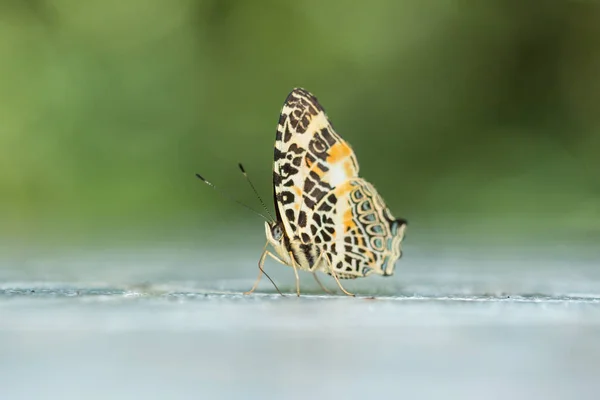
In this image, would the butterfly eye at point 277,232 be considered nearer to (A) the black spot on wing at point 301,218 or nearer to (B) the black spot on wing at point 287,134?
(A) the black spot on wing at point 301,218

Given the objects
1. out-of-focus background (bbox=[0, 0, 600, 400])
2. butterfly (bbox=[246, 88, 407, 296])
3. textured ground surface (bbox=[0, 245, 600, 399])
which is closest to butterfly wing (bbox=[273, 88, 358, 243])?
butterfly (bbox=[246, 88, 407, 296])

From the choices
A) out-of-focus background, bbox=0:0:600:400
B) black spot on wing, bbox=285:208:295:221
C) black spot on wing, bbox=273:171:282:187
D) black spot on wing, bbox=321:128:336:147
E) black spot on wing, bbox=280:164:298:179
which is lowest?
black spot on wing, bbox=285:208:295:221

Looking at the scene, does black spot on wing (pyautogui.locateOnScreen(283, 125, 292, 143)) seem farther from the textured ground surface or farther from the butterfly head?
the textured ground surface

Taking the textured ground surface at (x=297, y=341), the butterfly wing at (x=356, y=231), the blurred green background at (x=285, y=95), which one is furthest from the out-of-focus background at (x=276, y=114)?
the textured ground surface at (x=297, y=341)

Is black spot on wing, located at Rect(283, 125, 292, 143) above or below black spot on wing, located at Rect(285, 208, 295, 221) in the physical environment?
above

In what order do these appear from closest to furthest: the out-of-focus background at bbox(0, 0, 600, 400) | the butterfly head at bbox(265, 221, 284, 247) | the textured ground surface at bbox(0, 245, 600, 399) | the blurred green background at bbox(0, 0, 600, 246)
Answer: the textured ground surface at bbox(0, 245, 600, 399)
the butterfly head at bbox(265, 221, 284, 247)
the out-of-focus background at bbox(0, 0, 600, 400)
the blurred green background at bbox(0, 0, 600, 246)

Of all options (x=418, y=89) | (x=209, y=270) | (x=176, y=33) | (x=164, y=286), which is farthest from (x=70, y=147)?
(x=164, y=286)

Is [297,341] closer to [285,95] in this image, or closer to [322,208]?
[322,208]

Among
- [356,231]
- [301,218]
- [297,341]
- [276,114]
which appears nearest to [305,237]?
[301,218]
